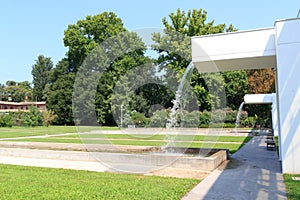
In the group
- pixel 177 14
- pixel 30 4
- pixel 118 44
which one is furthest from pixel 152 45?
pixel 177 14

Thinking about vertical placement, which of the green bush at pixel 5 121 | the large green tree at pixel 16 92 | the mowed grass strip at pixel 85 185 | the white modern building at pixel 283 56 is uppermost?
the large green tree at pixel 16 92

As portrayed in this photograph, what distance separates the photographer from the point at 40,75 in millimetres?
57219

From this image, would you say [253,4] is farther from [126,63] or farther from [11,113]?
[11,113]

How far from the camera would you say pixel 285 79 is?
20.7 feet

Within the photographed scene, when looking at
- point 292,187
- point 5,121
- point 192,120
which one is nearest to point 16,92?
point 5,121

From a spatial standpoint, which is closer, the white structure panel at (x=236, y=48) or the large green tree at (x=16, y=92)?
the white structure panel at (x=236, y=48)

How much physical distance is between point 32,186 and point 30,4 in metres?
9.59

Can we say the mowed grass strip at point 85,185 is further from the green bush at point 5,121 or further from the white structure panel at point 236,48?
the green bush at point 5,121

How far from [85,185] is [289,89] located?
5.14 meters

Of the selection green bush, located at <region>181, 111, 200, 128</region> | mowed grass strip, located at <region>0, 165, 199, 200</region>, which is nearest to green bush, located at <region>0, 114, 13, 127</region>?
green bush, located at <region>181, 111, 200, 128</region>

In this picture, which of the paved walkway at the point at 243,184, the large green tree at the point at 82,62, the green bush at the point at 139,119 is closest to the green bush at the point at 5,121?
the large green tree at the point at 82,62

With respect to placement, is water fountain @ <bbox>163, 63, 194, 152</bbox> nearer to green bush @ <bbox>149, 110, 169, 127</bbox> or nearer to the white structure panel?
the white structure panel

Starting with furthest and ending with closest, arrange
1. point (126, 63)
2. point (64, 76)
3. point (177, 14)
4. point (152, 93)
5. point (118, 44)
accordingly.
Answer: point (64, 76) < point (177, 14) < point (152, 93) < point (126, 63) < point (118, 44)

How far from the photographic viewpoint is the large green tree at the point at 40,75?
56.1m
